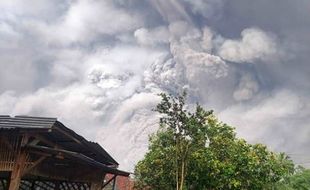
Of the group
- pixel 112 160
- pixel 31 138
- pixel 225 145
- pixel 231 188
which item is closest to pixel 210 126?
pixel 225 145

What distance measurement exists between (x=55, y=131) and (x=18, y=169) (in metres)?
1.84

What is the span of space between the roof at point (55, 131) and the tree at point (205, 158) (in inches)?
177

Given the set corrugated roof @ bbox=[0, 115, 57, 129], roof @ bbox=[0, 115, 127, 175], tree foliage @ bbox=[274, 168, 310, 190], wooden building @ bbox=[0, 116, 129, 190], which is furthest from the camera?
tree foliage @ bbox=[274, 168, 310, 190]

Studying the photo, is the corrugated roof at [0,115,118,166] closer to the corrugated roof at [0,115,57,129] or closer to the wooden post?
the corrugated roof at [0,115,57,129]

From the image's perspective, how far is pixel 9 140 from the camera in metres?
14.7

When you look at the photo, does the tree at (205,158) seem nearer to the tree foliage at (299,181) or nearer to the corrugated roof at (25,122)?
the corrugated roof at (25,122)

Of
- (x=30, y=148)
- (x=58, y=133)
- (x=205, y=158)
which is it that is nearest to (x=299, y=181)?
(x=205, y=158)

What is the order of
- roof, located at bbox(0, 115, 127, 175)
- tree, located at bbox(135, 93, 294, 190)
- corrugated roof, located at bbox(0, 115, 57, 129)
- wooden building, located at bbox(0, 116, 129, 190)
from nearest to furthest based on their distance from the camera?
corrugated roof, located at bbox(0, 115, 57, 129)
roof, located at bbox(0, 115, 127, 175)
wooden building, located at bbox(0, 116, 129, 190)
tree, located at bbox(135, 93, 294, 190)

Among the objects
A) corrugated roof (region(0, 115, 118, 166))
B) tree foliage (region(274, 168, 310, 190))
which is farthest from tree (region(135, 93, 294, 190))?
tree foliage (region(274, 168, 310, 190))

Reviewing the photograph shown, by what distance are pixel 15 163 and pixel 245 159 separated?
15.7 metres

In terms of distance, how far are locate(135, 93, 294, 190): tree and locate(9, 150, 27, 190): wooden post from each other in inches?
387

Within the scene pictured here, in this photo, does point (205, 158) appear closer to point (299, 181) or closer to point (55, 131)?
point (55, 131)

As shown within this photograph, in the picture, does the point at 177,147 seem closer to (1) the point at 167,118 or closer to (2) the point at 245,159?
(1) the point at 167,118

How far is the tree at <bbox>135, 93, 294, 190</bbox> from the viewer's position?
76.3ft
